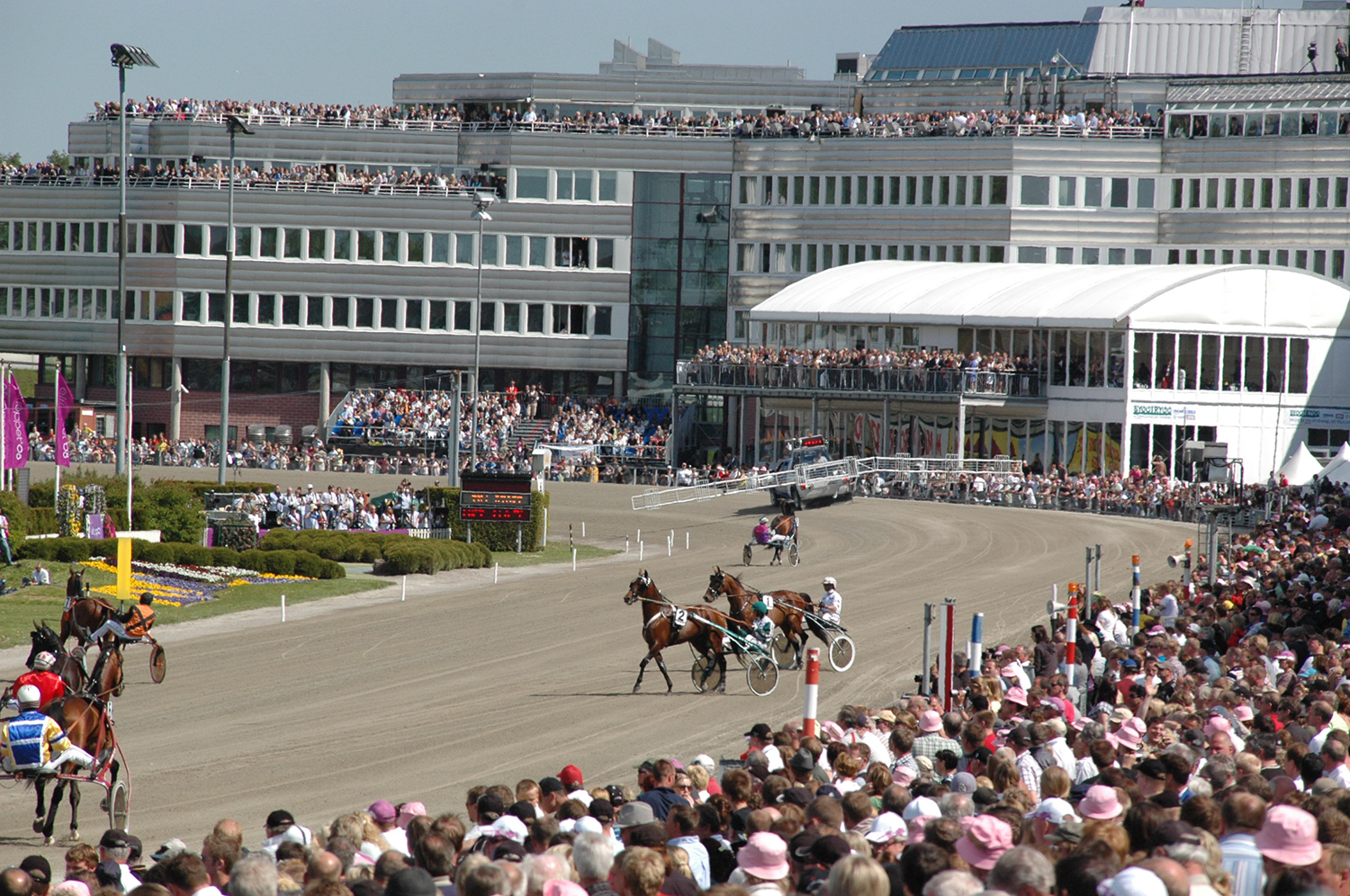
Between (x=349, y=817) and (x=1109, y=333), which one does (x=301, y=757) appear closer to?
(x=349, y=817)

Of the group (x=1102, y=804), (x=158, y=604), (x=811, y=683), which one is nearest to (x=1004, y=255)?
(x=158, y=604)

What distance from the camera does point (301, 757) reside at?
17.1 meters

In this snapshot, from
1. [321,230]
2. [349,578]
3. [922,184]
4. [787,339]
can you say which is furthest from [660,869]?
[321,230]

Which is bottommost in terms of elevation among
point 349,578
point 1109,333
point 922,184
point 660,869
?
point 349,578

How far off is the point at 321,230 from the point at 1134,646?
181ft

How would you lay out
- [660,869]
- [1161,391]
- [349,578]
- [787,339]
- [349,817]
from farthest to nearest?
[787,339] < [1161,391] < [349,578] < [349,817] < [660,869]

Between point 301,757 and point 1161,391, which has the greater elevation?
point 1161,391

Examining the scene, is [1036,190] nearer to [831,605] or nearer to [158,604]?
[158,604]

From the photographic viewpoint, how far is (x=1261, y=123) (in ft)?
202

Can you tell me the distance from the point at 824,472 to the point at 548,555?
38.4 ft

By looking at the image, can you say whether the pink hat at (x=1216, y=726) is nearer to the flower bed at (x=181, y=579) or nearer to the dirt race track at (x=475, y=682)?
the dirt race track at (x=475, y=682)

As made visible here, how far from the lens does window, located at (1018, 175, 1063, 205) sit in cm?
6250

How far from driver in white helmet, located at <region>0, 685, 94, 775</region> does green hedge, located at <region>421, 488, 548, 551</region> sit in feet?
85.4

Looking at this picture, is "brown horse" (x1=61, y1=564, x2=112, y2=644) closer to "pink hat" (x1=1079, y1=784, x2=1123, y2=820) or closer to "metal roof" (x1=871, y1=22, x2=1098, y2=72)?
"pink hat" (x1=1079, y1=784, x2=1123, y2=820)
